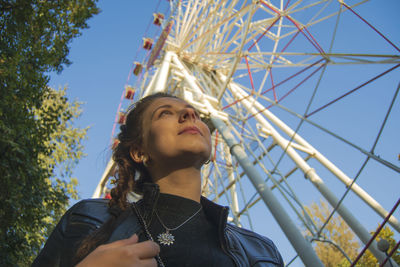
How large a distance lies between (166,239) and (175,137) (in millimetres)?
572

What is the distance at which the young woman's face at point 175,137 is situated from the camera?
170cm

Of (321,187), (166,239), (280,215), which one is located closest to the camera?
(166,239)

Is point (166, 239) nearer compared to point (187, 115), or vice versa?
point (166, 239)

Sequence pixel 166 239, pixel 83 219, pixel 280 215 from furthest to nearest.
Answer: pixel 280 215
pixel 83 219
pixel 166 239

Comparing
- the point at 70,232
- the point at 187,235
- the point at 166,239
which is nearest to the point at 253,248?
the point at 187,235

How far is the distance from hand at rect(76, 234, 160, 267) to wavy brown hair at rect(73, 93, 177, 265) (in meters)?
0.40

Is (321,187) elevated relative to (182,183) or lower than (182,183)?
lower

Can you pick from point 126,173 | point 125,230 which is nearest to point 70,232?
point 125,230

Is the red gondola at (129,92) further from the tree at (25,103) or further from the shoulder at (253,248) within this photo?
the shoulder at (253,248)

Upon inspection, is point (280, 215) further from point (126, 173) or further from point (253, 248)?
point (126, 173)

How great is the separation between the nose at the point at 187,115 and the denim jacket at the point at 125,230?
1.50 ft

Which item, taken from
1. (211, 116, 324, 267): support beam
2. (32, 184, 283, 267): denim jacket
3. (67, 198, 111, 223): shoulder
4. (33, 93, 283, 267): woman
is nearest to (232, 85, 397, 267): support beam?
(211, 116, 324, 267): support beam

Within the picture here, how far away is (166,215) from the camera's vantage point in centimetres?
155

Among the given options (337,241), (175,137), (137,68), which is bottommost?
(337,241)
